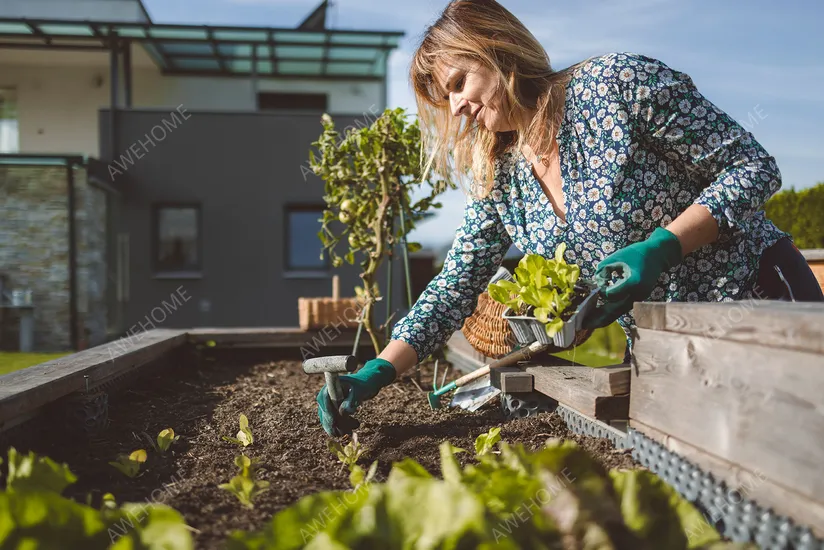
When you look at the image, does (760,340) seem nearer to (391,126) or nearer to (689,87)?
(689,87)

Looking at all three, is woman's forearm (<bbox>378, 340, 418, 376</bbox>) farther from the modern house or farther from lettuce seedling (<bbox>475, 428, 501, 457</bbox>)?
the modern house

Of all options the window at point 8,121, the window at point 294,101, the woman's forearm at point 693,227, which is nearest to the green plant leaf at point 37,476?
the woman's forearm at point 693,227

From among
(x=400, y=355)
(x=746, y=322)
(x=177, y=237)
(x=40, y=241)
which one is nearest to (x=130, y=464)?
(x=400, y=355)

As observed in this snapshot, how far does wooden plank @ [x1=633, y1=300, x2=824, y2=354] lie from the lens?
0.93 metres

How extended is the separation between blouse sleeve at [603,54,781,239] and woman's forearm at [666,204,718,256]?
17 mm

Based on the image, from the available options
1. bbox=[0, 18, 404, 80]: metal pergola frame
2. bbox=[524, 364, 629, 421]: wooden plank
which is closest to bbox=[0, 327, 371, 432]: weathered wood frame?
bbox=[524, 364, 629, 421]: wooden plank

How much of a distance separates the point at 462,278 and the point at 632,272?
A: 0.84 metres

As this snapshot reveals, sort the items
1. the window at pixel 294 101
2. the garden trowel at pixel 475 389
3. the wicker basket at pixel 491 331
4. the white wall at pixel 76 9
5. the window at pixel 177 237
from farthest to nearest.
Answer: the window at pixel 294 101
the white wall at pixel 76 9
the window at pixel 177 237
the wicker basket at pixel 491 331
the garden trowel at pixel 475 389

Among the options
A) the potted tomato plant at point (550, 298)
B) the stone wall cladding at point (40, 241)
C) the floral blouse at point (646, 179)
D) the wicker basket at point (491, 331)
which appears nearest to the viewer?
the potted tomato plant at point (550, 298)

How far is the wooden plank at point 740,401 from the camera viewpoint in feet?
3.07

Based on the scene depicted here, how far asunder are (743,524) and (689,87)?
111 centimetres

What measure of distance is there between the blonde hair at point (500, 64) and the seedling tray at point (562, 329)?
534 millimetres

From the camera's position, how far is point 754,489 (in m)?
1.05

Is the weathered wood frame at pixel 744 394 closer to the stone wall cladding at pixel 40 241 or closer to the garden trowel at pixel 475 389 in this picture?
the garden trowel at pixel 475 389
